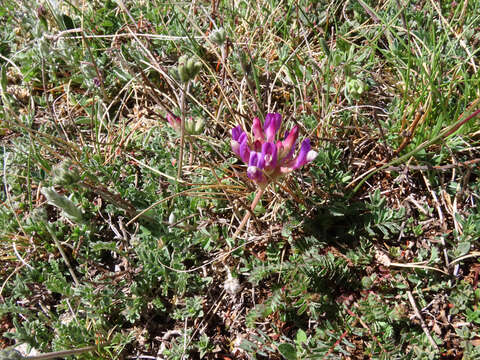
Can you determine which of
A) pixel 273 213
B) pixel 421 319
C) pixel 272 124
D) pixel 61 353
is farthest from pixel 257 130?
pixel 61 353

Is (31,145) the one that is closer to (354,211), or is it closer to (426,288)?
(354,211)

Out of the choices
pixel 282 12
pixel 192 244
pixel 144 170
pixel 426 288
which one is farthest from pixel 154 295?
pixel 282 12

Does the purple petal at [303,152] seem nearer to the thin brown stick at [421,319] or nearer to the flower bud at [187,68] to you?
the flower bud at [187,68]

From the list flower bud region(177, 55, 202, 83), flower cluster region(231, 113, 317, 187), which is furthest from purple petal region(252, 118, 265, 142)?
flower bud region(177, 55, 202, 83)

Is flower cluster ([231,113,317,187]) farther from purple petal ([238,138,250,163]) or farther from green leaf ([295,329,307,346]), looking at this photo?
green leaf ([295,329,307,346])

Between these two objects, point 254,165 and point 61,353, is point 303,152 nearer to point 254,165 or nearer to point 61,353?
point 254,165
